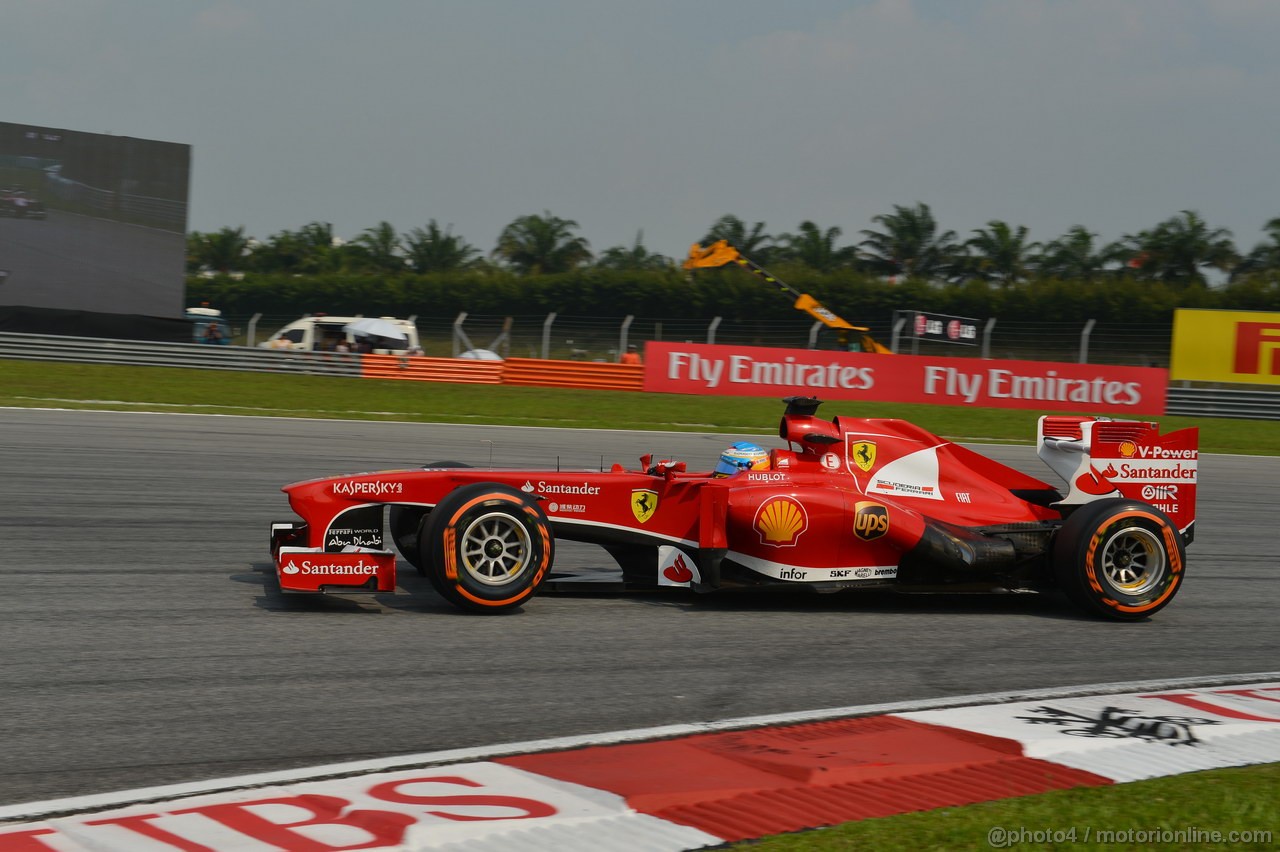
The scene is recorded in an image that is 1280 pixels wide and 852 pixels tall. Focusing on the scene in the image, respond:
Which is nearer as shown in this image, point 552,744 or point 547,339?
point 552,744

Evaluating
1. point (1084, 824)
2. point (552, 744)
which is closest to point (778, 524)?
point (552, 744)

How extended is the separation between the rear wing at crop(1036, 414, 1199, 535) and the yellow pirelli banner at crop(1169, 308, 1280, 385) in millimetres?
24066

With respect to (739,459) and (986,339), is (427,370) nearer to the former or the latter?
(986,339)

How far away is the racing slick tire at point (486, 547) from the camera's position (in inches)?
255

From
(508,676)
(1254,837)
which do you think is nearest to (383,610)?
(508,676)

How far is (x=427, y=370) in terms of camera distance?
2686 cm

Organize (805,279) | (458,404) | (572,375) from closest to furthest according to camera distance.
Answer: (458,404), (572,375), (805,279)

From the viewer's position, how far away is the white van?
90.4 ft

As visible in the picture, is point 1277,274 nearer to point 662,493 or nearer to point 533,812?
point 662,493

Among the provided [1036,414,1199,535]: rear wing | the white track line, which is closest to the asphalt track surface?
the white track line

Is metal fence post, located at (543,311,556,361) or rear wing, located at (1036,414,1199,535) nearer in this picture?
rear wing, located at (1036,414,1199,535)

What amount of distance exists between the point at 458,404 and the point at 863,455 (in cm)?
1703

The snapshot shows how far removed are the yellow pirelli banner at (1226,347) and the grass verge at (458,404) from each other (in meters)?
3.21
